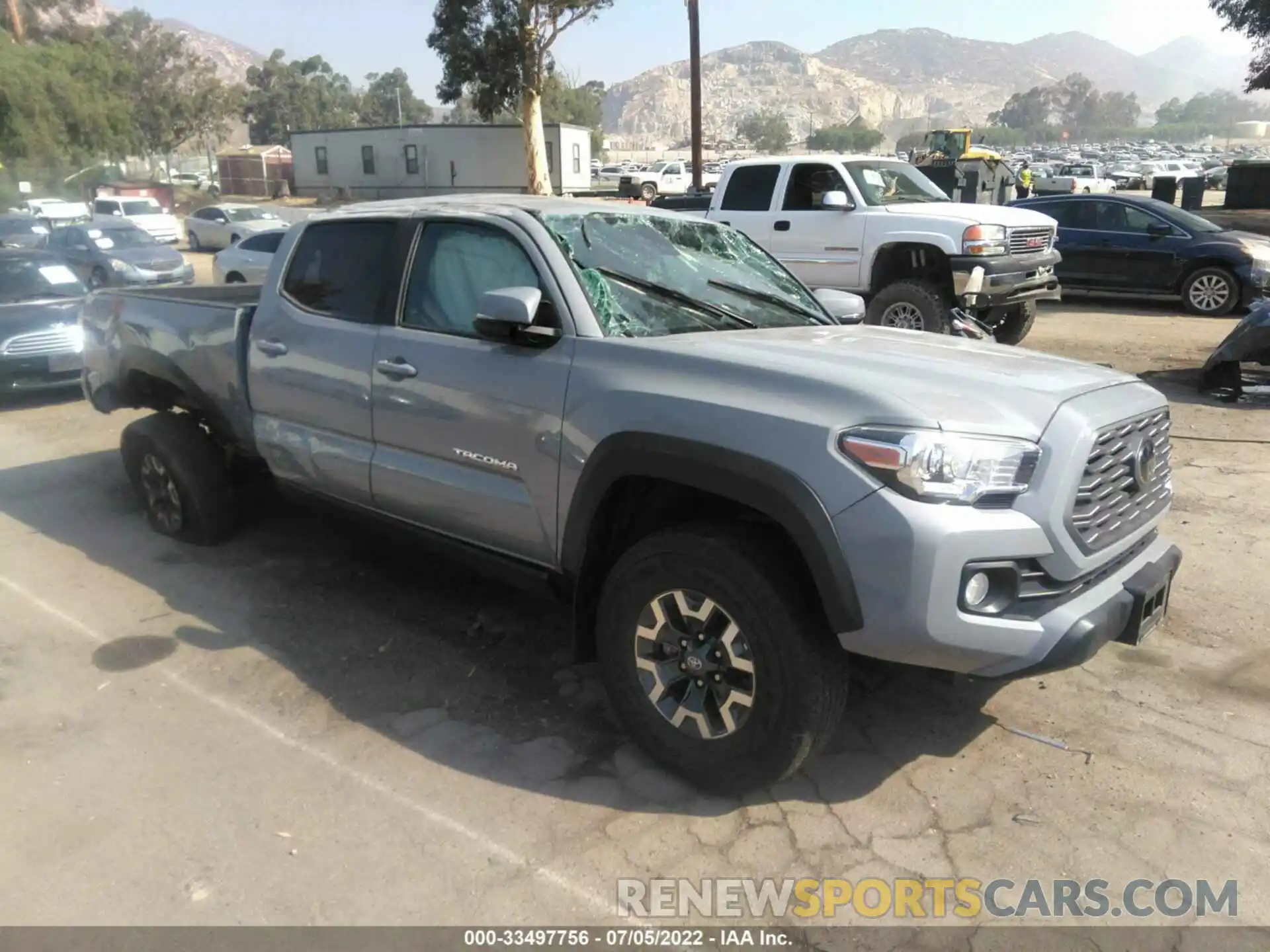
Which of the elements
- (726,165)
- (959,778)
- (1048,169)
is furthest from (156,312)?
(1048,169)

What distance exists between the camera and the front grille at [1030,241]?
384 inches

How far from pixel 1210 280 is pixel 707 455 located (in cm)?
1275

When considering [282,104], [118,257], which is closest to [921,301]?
[118,257]

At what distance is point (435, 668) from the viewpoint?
4.20 m

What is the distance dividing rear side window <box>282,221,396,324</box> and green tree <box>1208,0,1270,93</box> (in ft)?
90.6

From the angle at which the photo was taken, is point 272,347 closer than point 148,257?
Yes

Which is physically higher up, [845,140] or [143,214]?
[845,140]

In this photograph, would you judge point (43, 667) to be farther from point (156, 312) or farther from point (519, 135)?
point (519, 135)

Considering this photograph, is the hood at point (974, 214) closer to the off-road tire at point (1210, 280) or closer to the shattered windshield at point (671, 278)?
the off-road tire at point (1210, 280)

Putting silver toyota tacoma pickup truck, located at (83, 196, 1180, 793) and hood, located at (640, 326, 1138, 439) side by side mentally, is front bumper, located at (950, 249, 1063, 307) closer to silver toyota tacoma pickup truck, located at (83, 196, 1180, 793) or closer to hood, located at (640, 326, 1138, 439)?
silver toyota tacoma pickup truck, located at (83, 196, 1180, 793)

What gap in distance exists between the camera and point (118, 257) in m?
18.1

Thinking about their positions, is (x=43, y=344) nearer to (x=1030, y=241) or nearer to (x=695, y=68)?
(x=1030, y=241)

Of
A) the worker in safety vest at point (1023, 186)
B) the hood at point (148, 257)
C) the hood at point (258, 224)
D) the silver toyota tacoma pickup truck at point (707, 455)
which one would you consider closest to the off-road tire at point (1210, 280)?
the silver toyota tacoma pickup truck at point (707, 455)

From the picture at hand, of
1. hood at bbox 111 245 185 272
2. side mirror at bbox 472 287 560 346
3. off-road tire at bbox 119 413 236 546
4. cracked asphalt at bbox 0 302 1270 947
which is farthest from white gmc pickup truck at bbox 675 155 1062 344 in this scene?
hood at bbox 111 245 185 272
